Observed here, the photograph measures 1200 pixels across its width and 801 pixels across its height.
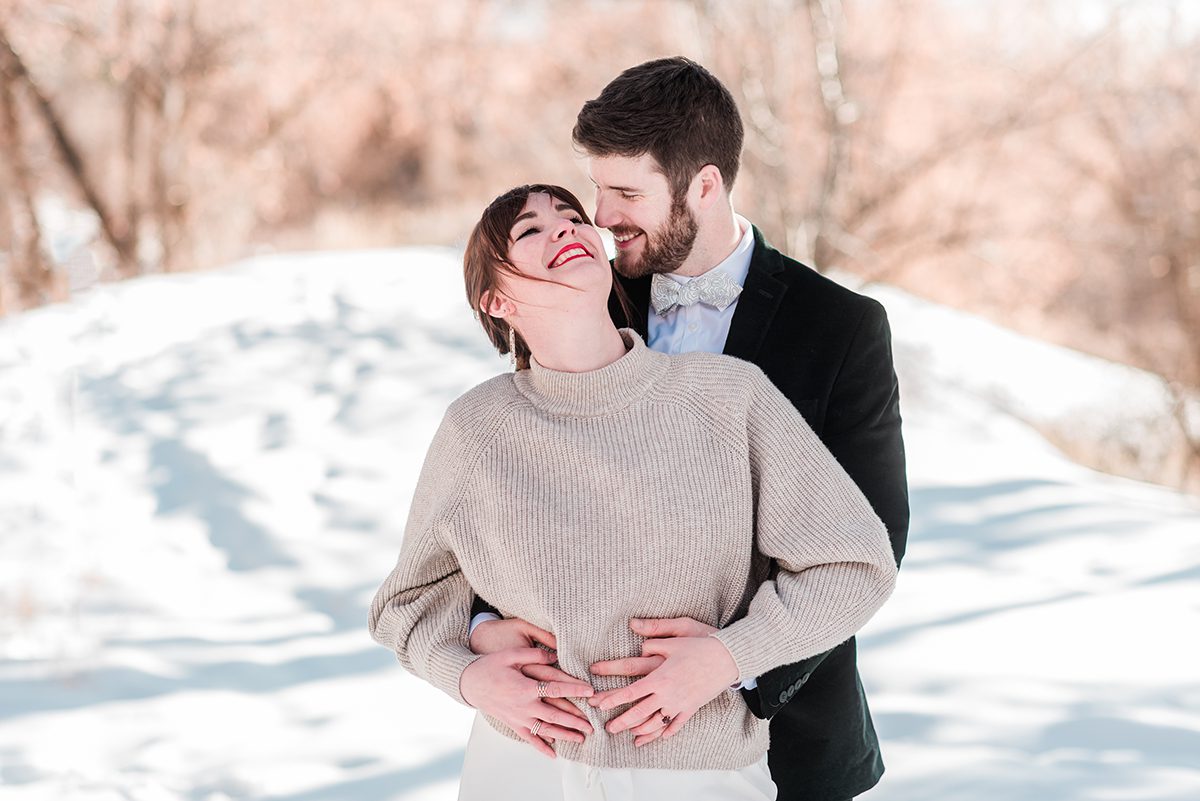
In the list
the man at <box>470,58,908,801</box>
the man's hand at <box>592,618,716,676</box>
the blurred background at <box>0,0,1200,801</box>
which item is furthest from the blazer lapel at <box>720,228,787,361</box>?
the blurred background at <box>0,0,1200,801</box>

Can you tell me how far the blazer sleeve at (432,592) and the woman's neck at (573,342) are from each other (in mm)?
172

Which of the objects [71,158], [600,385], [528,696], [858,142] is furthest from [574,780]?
[71,158]

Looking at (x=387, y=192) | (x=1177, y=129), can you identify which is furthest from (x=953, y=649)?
(x=387, y=192)

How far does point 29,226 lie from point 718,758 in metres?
9.90

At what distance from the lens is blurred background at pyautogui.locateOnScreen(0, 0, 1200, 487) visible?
10133 millimetres

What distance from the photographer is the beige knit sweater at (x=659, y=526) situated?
5.05 feet

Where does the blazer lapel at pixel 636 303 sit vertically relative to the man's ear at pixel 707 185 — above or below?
below

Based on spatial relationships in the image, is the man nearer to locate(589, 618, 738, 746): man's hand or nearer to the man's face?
the man's face

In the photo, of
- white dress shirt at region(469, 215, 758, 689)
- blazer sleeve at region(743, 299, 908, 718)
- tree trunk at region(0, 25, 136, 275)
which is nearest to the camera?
blazer sleeve at region(743, 299, 908, 718)

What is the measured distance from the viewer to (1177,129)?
1183cm

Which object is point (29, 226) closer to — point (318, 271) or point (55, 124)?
point (55, 124)

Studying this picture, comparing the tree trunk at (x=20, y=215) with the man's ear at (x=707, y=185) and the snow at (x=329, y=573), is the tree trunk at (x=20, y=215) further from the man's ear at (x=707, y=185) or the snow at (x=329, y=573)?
the man's ear at (x=707, y=185)

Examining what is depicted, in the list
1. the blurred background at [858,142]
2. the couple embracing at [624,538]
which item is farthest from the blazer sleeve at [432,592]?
the blurred background at [858,142]

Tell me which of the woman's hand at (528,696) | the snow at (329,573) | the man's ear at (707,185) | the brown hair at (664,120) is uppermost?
the brown hair at (664,120)
